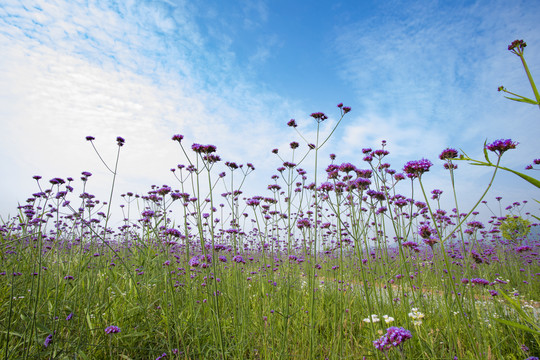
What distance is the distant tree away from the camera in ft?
34.5

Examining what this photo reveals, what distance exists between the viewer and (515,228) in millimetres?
11578

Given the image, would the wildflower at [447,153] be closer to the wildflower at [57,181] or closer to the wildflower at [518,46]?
the wildflower at [518,46]

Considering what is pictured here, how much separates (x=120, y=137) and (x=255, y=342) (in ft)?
10.0

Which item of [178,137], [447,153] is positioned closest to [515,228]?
[447,153]

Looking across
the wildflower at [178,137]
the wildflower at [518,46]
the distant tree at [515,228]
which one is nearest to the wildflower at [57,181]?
the wildflower at [178,137]

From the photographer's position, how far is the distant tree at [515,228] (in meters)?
10.5

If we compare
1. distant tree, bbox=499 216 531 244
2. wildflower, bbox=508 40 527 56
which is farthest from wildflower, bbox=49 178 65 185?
distant tree, bbox=499 216 531 244

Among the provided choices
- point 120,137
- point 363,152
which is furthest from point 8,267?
point 363,152

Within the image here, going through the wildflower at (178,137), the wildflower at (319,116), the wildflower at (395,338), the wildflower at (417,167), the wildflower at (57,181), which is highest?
the wildflower at (319,116)

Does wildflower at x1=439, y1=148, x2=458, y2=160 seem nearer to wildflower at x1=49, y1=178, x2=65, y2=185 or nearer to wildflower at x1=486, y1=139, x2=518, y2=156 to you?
wildflower at x1=486, y1=139, x2=518, y2=156

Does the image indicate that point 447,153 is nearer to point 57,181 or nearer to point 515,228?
point 57,181

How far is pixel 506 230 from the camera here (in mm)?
11969

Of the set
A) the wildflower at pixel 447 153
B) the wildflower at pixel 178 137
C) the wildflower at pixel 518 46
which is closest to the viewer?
the wildflower at pixel 518 46

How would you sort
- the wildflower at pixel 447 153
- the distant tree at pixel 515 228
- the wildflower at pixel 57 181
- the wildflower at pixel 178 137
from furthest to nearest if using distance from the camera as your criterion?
the distant tree at pixel 515 228
the wildflower at pixel 57 181
the wildflower at pixel 178 137
the wildflower at pixel 447 153
